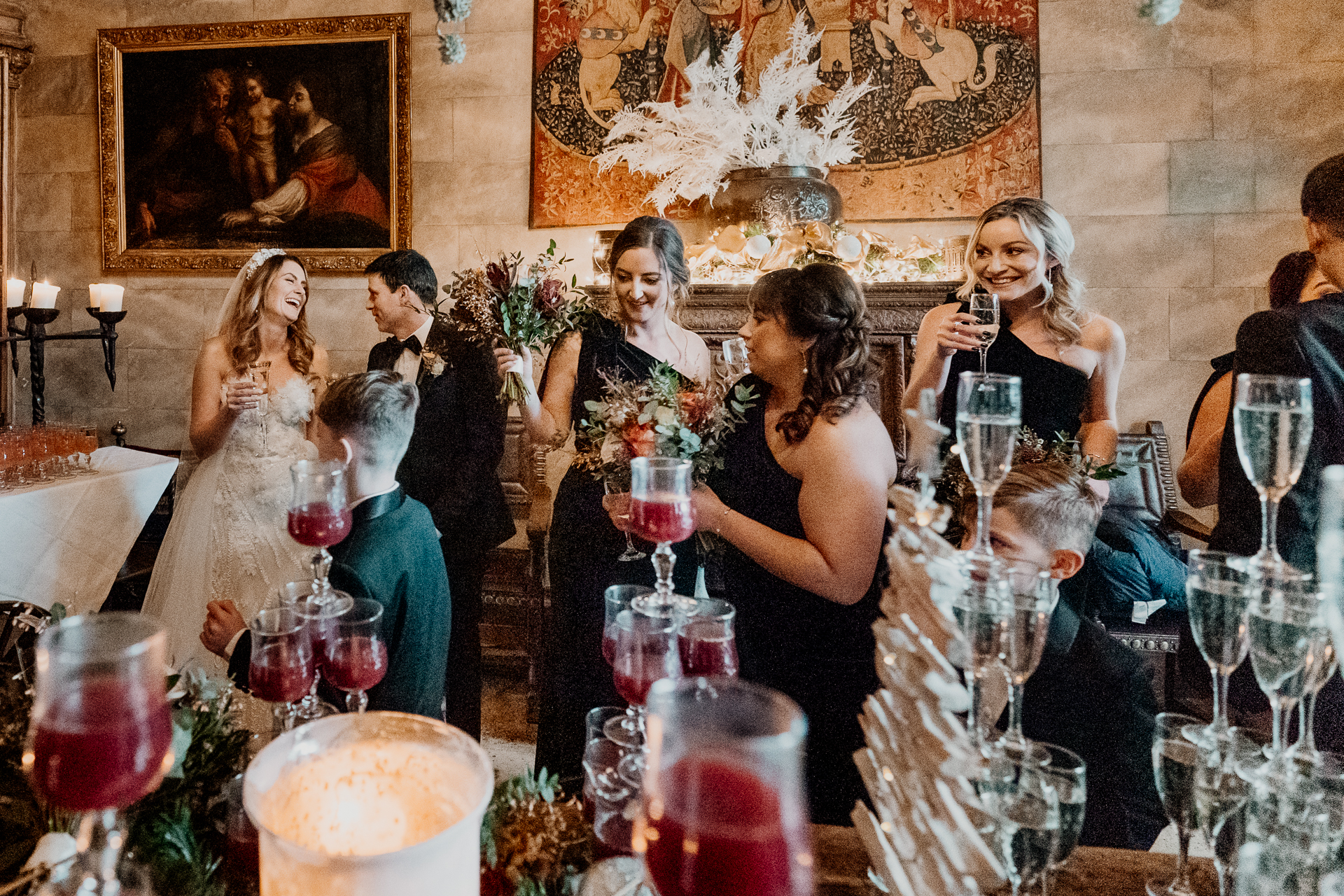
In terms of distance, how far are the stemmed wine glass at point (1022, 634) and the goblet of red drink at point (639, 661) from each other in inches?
14.7

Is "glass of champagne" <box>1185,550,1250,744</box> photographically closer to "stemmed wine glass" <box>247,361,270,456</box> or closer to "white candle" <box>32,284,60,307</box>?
"stemmed wine glass" <box>247,361,270,456</box>

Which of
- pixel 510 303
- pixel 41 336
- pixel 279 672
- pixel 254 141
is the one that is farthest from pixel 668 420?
pixel 254 141

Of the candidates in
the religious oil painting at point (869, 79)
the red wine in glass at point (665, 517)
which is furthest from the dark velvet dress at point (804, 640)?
the religious oil painting at point (869, 79)

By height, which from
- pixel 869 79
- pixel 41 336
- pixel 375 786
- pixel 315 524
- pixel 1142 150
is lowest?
pixel 375 786

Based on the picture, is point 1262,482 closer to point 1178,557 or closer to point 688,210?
point 1178,557

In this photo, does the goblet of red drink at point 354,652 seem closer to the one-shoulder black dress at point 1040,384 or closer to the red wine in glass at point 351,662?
the red wine in glass at point 351,662

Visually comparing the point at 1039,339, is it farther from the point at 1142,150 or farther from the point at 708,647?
the point at 1142,150

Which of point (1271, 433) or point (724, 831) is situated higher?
point (1271, 433)

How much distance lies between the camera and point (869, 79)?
420 centimetres

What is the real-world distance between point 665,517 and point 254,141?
4781mm

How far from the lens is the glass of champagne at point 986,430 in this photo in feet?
2.75

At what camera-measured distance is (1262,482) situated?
0.93 metres

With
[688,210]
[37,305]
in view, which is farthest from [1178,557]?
[37,305]

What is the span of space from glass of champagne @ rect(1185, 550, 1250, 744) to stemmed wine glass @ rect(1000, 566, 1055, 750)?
16 centimetres
